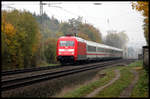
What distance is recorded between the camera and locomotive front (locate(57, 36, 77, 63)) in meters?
31.9

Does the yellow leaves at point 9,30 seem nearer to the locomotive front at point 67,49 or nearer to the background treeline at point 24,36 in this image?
the background treeline at point 24,36

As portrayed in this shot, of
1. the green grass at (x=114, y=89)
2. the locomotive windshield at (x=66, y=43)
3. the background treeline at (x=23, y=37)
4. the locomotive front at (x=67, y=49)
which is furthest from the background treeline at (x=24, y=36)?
A: the green grass at (x=114, y=89)

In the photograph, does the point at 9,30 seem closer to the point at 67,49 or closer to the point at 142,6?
the point at 67,49

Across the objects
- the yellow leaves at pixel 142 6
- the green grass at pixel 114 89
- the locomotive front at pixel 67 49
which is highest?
the yellow leaves at pixel 142 6

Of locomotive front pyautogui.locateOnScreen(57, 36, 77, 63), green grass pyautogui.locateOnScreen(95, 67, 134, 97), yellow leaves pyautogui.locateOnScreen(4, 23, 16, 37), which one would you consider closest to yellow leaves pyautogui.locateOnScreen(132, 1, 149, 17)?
green grass pyautogui.locateOnScreen(95, 67, 134, 97)

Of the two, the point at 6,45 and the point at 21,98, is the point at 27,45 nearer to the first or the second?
the point at 6,45

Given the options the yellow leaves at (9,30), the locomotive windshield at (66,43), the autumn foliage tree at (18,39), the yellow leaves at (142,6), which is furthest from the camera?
the yellow leaves at (9,30)

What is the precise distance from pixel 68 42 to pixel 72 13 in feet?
12.5

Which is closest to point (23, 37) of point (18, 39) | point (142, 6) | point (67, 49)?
point (18, 39)

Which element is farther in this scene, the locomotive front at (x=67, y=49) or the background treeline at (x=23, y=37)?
the background treeline at (x=23, y=37)

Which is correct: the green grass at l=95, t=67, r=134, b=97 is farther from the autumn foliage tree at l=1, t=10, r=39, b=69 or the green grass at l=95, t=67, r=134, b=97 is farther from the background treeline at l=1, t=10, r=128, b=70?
the autumn foliage tree at l=1, t=10, r=39, b=69

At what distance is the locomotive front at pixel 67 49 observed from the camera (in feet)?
105

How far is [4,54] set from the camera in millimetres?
32281

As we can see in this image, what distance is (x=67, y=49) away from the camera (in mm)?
32312
